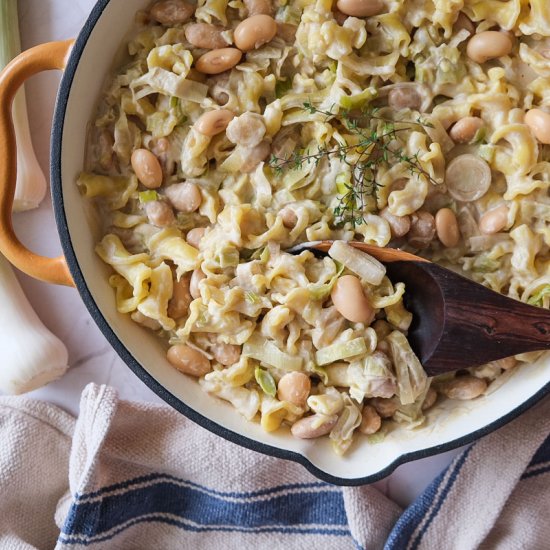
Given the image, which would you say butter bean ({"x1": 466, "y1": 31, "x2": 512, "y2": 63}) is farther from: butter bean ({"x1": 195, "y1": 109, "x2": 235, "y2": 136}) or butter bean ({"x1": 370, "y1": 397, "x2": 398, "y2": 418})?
butter bean ({"x1": 370, "y1": 397, "x2": 398, "y2": 418})

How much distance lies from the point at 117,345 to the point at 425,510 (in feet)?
4.99

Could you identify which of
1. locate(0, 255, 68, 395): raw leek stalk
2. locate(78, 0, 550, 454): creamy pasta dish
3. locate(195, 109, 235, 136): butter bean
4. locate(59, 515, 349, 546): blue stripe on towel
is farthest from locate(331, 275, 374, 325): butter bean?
locate(0, 255, 68, 395): raw leek stalk

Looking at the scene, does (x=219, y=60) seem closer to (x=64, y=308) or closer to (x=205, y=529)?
(x=64, y=308)

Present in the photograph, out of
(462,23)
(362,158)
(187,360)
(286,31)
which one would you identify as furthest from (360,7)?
(187,360)

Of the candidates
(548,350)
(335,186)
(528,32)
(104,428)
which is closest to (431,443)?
(548,350)

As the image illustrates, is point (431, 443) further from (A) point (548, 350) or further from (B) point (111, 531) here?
(B) point (111, 531)

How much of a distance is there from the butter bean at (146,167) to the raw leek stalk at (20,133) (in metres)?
0.67

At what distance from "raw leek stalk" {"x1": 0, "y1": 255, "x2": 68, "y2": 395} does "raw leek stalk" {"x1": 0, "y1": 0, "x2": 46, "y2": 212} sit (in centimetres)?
32

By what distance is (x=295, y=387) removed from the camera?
295cm

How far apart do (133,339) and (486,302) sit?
134 centimetres

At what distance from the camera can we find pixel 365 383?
2.92 metres

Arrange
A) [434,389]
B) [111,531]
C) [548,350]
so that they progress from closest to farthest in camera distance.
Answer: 1. [548,350]
2. [434,389]
3. [111,531]

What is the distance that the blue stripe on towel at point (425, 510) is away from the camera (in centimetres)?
331

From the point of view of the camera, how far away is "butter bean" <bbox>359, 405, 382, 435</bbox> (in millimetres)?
3072
